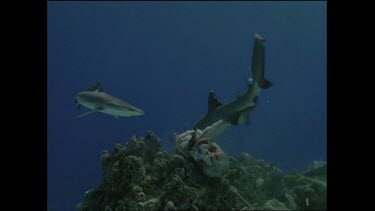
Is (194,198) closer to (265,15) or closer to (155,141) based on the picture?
(155,141)

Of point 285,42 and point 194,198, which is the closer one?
point 194,198

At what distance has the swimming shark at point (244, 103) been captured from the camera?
432 centimetres

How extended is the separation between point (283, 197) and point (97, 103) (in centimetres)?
304

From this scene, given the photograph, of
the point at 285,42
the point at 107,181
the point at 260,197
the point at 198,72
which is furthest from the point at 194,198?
the point at 285,42

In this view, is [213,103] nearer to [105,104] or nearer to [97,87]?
[105,104]

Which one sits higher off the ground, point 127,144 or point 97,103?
point 97,103

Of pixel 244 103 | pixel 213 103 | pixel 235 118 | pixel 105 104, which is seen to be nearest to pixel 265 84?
pixel 244 103

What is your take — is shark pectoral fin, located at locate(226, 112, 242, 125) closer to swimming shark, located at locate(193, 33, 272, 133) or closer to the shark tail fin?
swimming shark, located at locate(193, 33, 272, 133)

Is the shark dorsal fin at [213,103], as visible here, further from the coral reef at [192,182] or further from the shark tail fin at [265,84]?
the shark tail fin at [265,84]

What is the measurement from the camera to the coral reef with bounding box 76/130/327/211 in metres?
4.40

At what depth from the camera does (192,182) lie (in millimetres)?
4590

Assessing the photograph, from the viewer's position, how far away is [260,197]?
4789 millimetres

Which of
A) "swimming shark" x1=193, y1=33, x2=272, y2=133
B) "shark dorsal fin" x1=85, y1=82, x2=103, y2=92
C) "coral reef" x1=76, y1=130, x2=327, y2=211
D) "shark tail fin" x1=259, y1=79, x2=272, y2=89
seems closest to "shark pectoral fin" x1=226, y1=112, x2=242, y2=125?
"swimming shark" x1=193, y1=33, x2=272, y2=133

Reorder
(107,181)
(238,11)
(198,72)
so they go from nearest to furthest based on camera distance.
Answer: (107,181), (238,11), (198,72)
